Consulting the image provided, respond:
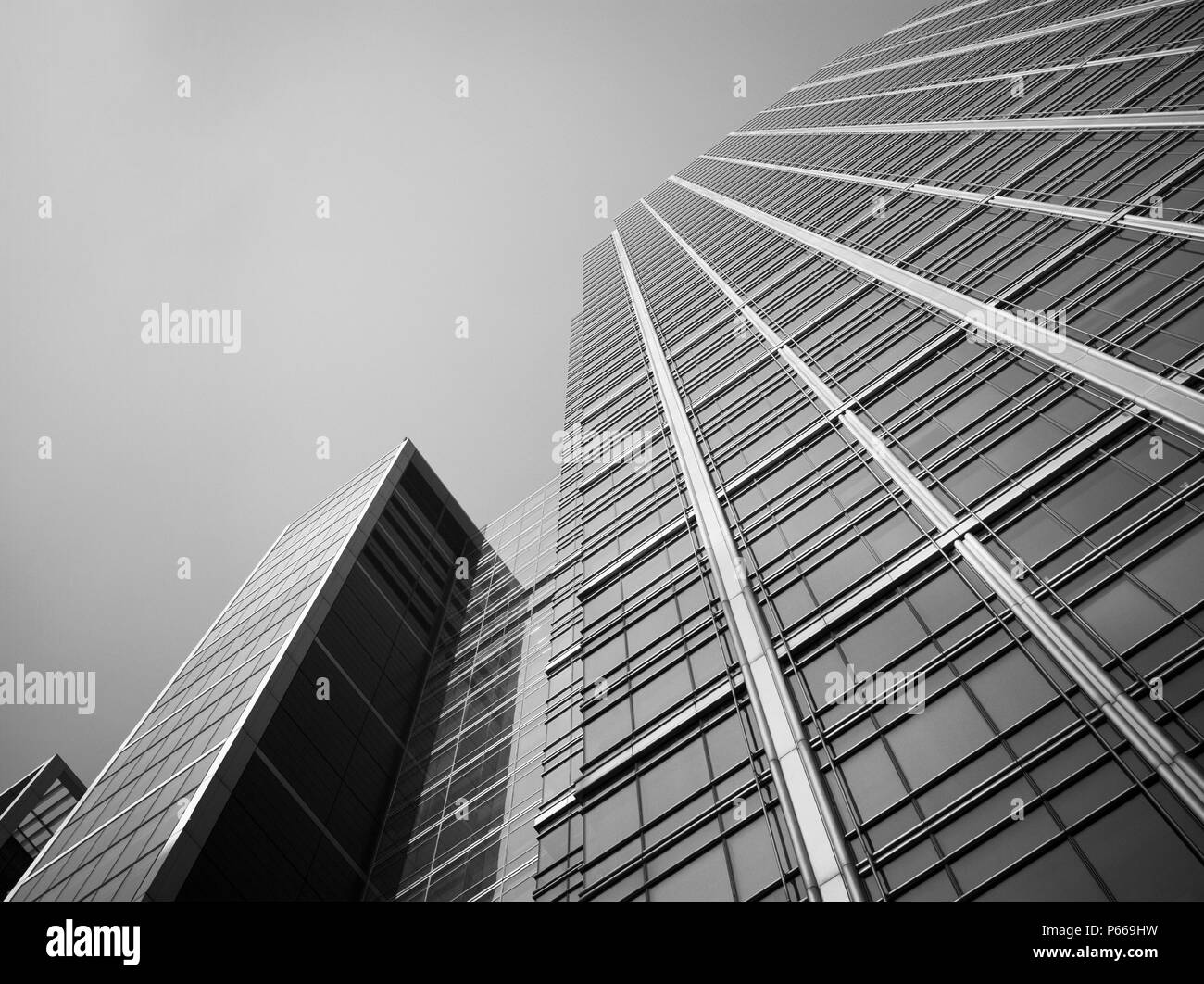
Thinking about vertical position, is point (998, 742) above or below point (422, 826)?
above

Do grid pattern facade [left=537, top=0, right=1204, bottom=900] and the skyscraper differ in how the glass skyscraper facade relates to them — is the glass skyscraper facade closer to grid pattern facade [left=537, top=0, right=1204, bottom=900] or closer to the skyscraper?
grid pattern facade [left=537, top=0, right=1204, bottom=900]

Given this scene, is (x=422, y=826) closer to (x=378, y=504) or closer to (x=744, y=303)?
(x=378, y=504)

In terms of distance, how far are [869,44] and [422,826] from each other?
11104 centimetres

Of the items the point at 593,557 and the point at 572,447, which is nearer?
the point at 593,557

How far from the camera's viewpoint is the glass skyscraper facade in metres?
13.2

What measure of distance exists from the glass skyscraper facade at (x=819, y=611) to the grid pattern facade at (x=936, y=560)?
8 centimetres

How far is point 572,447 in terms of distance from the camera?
4141 centimetres

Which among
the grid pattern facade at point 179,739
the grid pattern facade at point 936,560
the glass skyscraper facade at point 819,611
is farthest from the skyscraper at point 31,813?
the grid pattern facade at point 936,560

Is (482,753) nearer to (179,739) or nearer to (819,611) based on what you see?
(179,739)

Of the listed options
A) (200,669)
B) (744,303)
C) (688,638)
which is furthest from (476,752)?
(744,303)

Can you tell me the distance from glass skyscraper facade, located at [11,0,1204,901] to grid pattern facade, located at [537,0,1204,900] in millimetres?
84

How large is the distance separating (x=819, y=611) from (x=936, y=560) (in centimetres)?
273

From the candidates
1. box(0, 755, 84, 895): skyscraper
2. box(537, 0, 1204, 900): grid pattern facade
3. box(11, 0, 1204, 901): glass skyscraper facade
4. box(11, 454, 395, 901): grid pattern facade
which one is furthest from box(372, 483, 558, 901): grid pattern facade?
box(0, 755, 84, 895): skyscraper
